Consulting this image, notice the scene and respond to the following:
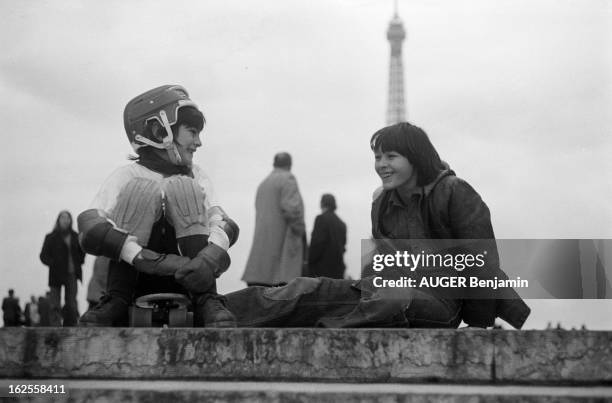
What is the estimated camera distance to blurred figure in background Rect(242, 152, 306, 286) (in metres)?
12.7

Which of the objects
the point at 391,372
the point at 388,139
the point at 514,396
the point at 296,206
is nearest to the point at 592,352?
the point at 514,396

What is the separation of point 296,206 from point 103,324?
20.7 ft

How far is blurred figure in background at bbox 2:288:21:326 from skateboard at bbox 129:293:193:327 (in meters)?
5.70

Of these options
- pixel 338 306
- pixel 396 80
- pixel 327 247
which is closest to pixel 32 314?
pixel 327 247

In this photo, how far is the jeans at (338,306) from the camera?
20.5 ft

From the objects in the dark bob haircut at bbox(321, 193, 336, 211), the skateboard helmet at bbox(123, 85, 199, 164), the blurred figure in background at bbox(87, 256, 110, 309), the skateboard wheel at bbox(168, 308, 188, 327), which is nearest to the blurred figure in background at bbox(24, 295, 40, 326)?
the blurred figure in background at bbox(87, 256, 110, 309)

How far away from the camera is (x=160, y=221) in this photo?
697 cm

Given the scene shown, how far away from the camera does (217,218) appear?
714 cm

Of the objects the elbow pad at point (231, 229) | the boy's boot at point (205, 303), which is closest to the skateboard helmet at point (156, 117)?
the elbow pad at point (231, 229)

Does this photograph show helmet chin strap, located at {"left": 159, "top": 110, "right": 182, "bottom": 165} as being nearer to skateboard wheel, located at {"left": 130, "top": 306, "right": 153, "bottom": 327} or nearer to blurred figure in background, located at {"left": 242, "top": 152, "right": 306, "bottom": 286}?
skateboard wheel, located at {"left": 130, "top": 306, "right": 153, "bottom": 327}

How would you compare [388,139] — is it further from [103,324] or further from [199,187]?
[103,324]

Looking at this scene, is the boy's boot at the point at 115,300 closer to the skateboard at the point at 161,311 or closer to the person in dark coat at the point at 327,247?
the skateboard at the point at 161,311

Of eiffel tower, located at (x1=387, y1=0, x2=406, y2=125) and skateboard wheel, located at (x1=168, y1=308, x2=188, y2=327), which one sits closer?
skateboard wheel, located at (x1=168, y1=308, x2=188, y2=327)

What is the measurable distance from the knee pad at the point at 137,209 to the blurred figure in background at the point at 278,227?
19.0 feet
